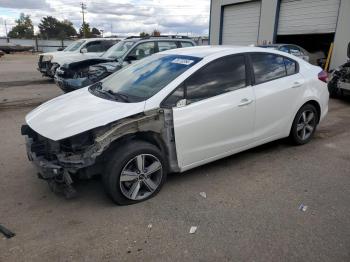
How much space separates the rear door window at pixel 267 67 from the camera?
14.6ft

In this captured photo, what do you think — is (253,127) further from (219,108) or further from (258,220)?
(258,220)

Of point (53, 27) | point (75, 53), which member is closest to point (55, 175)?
point (75, 53)

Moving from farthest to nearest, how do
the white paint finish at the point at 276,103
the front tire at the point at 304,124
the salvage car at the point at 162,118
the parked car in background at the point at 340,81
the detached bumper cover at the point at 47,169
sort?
the parked car in background at the point at 340,81, the front tire at the point at 304,124, the white paint finish at the point at 276,103, the salvage car at the point at 162,118, the detached bumper cover at the point at 47,169

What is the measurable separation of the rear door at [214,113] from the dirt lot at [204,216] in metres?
0.43

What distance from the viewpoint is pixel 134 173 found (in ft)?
11.5

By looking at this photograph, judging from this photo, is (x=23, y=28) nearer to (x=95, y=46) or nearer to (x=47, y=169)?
(x=95, y=46)

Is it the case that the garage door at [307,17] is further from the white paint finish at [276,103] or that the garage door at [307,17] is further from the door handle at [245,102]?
the door handle at [245,102]

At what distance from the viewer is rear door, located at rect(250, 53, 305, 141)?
14.5ft

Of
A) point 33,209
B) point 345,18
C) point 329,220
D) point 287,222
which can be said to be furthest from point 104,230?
point 345,18

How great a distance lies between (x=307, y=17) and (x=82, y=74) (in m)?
12.2

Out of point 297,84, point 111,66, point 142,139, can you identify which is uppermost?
point 297,84

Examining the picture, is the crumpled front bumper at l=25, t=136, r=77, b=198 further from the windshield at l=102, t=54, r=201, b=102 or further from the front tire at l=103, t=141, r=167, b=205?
the windshield at l=102, t=54, r=201, b=102

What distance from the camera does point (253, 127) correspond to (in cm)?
439

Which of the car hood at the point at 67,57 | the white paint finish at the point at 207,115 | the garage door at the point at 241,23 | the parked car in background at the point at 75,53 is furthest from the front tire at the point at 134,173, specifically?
the garage door at the point at 241,23
